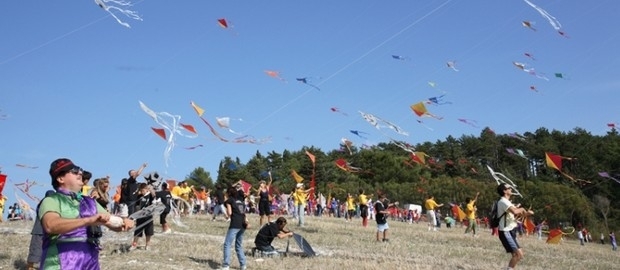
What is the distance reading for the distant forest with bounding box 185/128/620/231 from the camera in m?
60.1

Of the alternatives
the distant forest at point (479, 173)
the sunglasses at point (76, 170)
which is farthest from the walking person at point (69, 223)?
the distant forest at point (479, 173)

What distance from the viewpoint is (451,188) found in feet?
202

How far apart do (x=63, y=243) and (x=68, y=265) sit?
17cm

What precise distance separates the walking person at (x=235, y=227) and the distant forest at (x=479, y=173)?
41.6 metres

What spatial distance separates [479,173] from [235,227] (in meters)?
85.0

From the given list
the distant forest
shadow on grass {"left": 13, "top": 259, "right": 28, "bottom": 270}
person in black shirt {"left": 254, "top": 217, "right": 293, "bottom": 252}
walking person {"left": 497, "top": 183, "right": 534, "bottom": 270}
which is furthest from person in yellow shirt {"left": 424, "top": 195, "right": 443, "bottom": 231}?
the distant forest

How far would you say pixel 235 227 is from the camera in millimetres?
10508

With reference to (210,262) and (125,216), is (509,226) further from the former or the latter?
(125,216)

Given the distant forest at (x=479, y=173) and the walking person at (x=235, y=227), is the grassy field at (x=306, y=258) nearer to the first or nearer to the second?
the walking person at (x=235, y=227)

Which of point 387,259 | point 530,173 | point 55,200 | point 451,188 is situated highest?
point 530,173

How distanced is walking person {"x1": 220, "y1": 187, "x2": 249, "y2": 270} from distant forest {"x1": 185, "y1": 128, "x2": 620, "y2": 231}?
41647mm

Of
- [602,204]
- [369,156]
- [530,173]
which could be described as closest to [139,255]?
[602,204]

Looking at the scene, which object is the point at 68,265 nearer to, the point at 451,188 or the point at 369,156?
the point at 451,188

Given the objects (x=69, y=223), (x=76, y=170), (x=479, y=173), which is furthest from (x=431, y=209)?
(x=479, y=173)
